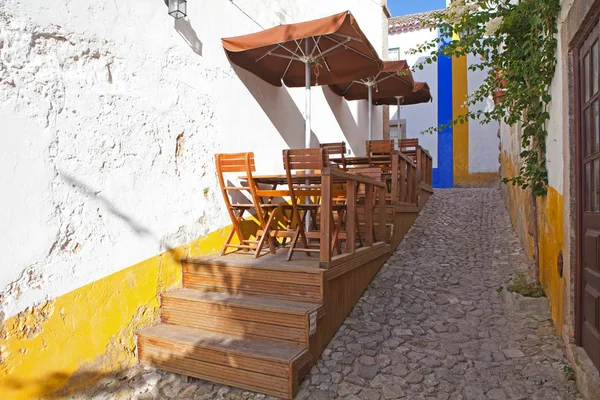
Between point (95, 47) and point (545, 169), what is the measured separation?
3.79 metres

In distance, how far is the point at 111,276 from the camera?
323 centimetres

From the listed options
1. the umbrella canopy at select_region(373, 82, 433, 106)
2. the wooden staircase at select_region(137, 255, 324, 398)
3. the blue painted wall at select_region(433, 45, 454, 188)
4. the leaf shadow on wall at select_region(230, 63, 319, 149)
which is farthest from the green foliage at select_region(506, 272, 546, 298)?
the blue painted wall at select_region(433, 45, 454, 188)

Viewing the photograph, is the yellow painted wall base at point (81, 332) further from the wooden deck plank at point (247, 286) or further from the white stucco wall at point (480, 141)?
the white stucco wall at point (480, 141)

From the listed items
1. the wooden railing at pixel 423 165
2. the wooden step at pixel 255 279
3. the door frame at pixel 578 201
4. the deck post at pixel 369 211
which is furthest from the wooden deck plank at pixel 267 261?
the wooden railing at pixel 423 165

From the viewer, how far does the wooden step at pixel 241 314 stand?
3092 millimetres

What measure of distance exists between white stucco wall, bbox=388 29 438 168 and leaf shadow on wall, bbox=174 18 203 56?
9.95m

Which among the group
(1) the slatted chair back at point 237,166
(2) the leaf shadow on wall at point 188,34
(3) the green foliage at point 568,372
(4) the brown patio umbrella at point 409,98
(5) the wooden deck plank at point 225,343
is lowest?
(3) the green foliage at point 568,372

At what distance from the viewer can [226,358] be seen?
9.80 ft

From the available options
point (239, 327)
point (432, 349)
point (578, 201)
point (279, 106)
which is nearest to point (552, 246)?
point (578, 201)

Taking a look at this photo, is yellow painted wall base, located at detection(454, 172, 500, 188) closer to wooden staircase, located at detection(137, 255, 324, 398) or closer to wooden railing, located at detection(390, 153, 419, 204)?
wooden railing, located at detection(390, 153, 419, 204)

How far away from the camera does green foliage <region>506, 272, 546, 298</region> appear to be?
3916 millimetres

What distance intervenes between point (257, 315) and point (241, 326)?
0.54ft

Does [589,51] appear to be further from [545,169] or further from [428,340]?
[428,340]

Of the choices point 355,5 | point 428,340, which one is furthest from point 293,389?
point 355,5
